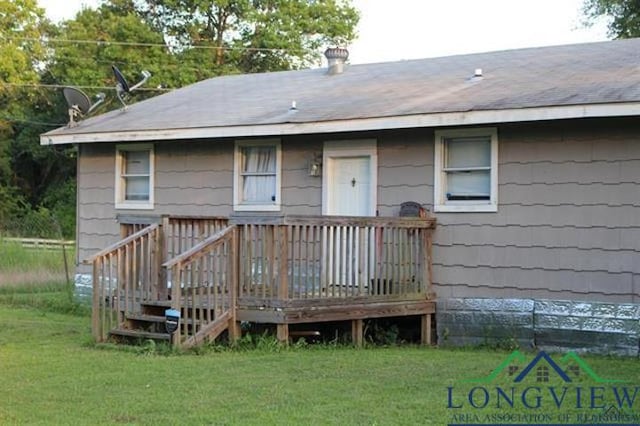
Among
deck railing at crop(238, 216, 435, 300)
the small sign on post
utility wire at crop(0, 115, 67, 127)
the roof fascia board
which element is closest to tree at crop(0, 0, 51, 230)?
utility wire at crop(0, 115, 67, 127)

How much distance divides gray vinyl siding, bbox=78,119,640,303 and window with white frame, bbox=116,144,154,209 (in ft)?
9.38

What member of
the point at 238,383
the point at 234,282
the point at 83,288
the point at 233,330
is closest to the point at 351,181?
the point at 234,282

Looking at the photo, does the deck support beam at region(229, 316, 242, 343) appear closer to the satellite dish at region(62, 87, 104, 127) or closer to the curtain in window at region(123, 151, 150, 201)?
the curtain in window at region(123, 151, 150, 201)

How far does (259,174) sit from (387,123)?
272 centimetres

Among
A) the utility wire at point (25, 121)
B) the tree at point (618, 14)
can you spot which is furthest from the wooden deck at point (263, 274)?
the utility wire at point (25, 121)

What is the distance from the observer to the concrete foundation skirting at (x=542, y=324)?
1045 centimetres

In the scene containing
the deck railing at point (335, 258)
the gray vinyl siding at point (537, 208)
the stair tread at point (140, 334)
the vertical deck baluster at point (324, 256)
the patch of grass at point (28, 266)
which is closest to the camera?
the stair tread at point (140, 334)

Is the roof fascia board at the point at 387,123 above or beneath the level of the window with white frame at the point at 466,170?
above

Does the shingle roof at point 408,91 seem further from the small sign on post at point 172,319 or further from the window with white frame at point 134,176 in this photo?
the small sign on post at point 172,319

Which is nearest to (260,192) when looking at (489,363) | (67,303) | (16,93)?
(67,303)

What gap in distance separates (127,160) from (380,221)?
570 centimetres

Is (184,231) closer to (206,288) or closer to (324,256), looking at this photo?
(206,288)

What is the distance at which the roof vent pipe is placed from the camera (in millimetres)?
15969

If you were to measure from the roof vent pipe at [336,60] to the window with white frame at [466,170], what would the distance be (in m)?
4.59
